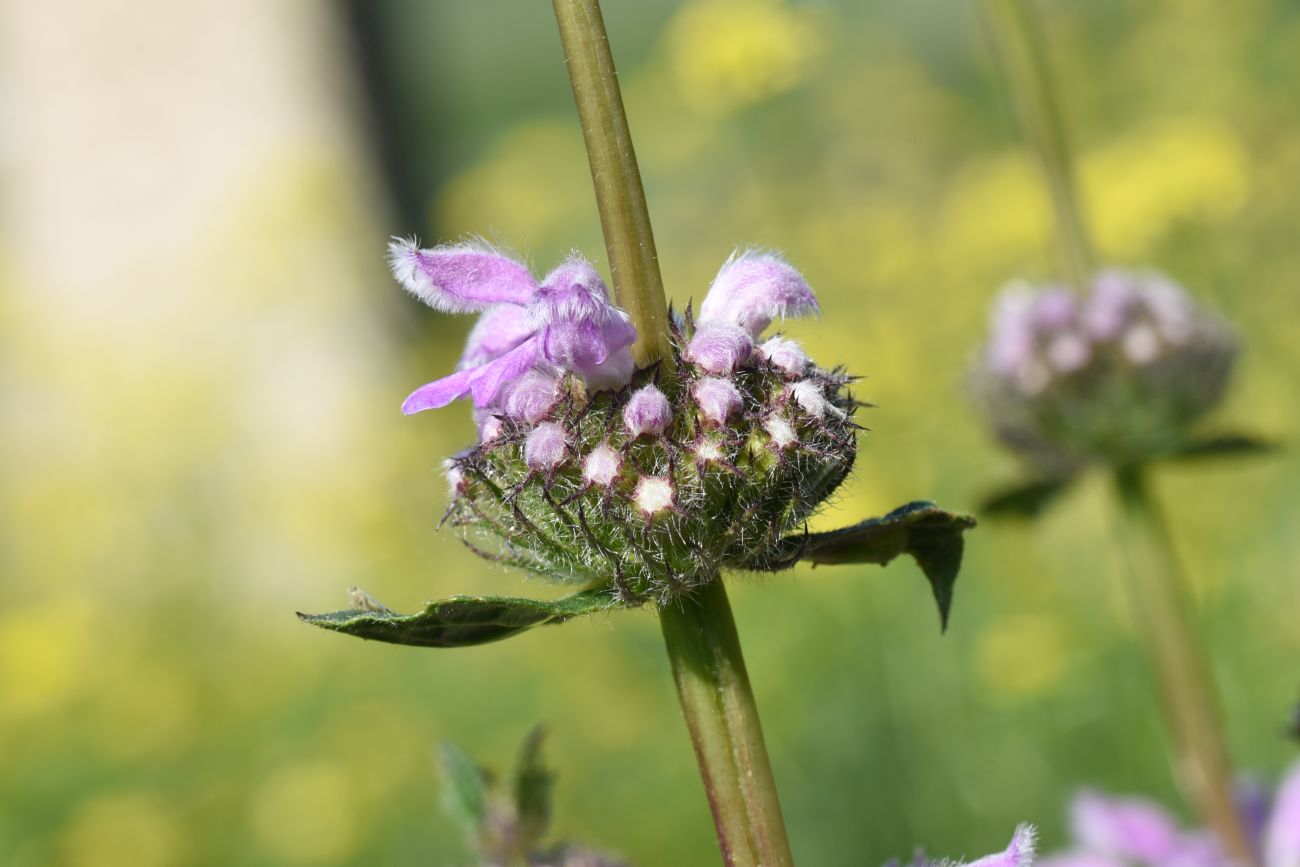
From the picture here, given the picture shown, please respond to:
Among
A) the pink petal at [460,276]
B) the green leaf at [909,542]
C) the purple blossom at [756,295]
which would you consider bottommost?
the green leaf at [909,542]

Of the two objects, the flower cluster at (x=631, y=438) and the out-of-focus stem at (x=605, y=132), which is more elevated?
the out-of-focus stem at (x=605, y=132)

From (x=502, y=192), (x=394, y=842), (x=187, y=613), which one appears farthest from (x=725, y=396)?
(x=502, y=192)

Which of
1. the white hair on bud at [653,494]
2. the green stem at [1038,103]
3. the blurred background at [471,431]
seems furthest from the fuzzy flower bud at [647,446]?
the blurred background at [471,431]

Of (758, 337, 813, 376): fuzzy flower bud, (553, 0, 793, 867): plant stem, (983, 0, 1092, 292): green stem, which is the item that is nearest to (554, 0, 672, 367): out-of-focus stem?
(553, 0, 793, 867): plant stem

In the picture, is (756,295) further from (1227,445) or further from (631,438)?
(1227,445)

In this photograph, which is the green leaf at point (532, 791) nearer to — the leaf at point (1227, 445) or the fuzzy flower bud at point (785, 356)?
the fuzzy flower bud at point (785, 356)

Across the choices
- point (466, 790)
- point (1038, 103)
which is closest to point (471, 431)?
point (1038, 103)
